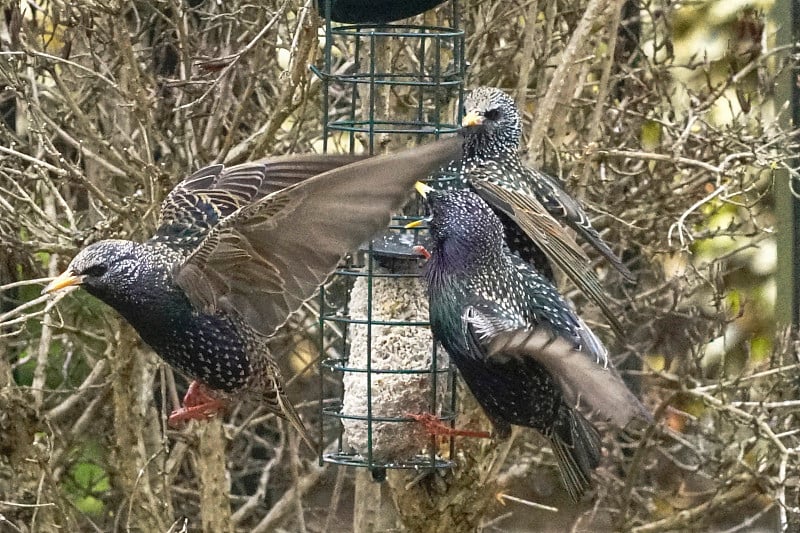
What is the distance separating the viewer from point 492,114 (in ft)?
12.6

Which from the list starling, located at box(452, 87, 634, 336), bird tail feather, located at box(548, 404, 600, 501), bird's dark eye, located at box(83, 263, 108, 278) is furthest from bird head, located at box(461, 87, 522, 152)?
bird's dark eye, located at box(83, 263, 108, 278)

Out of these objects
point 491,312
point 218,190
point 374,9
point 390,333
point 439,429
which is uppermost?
point 374,9

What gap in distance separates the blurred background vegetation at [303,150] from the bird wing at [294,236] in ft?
1.55

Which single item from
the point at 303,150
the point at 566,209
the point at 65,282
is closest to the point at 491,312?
the point at 566,209

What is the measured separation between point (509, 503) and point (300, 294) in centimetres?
313

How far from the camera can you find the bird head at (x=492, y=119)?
3.80 meters

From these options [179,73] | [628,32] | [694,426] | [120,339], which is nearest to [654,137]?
[628,32]

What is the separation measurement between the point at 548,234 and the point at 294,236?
0.79 meters

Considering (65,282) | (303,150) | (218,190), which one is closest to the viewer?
(65,282)

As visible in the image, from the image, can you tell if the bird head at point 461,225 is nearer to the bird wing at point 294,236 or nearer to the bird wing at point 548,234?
the bird wing at point 548,234

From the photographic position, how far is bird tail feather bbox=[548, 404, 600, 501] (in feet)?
12.1

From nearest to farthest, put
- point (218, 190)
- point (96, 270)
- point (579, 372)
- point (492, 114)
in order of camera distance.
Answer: point (579, 372)
point (96, 270)
point (218, 190)
point (492, 114)

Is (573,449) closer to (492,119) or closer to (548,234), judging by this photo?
(548,234)

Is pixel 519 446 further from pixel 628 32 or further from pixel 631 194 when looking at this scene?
pixel 628 32
